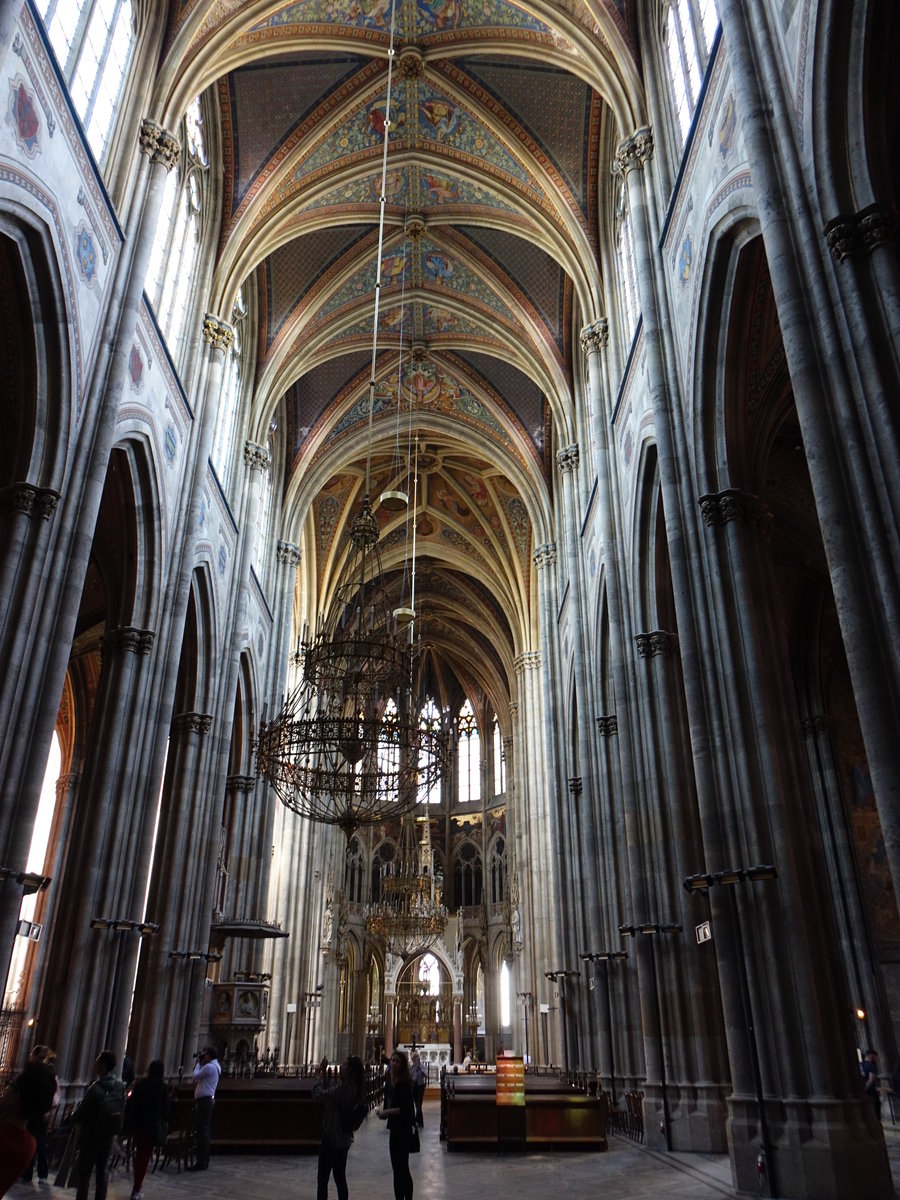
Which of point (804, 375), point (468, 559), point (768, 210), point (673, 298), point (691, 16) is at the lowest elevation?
point (804, 375)

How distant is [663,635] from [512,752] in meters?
23.5

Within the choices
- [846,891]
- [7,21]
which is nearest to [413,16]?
[7,21]

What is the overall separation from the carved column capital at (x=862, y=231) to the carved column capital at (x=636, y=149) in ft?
24.7

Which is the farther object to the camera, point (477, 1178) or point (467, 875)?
point (467, 875)

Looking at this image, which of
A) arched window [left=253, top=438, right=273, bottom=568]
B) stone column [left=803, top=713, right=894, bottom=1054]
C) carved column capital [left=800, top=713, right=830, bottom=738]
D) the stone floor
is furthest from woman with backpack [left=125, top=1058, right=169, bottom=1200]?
carved column capital [left=800, top=713, right=830, bottom=738]

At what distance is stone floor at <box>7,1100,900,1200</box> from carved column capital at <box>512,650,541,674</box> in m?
18.6

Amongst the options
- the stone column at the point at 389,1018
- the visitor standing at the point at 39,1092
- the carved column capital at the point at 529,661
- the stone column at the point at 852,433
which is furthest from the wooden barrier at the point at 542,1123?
the stone column at the point at 389,1018

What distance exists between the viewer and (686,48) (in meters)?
13.0

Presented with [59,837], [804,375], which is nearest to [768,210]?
[804,375]

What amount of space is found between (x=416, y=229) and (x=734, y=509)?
1313cm

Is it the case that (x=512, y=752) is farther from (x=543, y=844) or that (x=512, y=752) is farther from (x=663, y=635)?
(x=663, y=635)

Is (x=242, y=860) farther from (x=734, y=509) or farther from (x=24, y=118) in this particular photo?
(x=24, y=118)

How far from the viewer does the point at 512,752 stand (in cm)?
3669

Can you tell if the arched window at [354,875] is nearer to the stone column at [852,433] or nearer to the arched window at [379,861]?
the arched window at [379,861]
